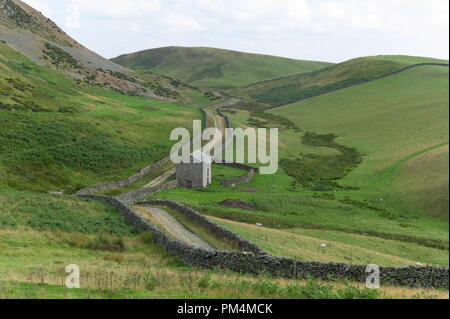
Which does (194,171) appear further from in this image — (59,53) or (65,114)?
(59,53)

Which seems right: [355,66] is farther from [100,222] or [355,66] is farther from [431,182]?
[100,222]

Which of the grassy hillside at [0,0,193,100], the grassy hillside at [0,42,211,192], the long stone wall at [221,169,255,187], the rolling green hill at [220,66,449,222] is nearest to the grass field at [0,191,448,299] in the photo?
the grassy hillside at [0,42,211,192]

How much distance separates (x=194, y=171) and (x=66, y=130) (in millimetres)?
27479

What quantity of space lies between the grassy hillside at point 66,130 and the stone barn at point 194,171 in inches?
339

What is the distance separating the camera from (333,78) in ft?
543

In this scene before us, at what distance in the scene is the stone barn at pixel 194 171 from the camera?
1982 inches

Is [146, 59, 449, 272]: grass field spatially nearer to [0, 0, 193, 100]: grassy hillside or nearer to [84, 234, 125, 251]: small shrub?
[84, 234, 125, 251]: small shrub

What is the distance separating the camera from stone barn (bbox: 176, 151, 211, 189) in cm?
5035

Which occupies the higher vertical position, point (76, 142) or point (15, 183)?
point (76, 142)

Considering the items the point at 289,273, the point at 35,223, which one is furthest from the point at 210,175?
the point at 289,273

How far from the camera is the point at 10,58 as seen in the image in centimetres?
9038

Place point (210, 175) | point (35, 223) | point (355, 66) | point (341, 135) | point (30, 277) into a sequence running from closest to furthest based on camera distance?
point (30, 277) < point (35, 223) < point (210, 175) < point (341, 135) < point (355, 66)

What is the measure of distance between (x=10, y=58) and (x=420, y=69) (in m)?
136

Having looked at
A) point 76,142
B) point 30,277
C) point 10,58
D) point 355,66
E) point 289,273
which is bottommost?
point 289,273
